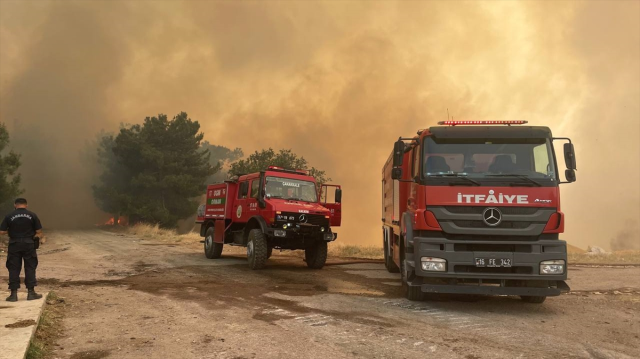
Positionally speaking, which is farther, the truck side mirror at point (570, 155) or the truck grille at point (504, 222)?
the truck side mirror at point (570, 155)

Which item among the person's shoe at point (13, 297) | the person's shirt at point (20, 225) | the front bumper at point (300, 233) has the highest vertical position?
the front bumper at point (300, 233)

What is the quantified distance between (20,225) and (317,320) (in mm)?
5219

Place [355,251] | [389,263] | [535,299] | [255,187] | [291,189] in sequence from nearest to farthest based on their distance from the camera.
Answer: [535,299]
[389,263]
[255,187]
[291,189]
[355,251]

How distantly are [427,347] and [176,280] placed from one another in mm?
7346

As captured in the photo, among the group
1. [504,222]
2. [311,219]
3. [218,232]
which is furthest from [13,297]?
[218,232]

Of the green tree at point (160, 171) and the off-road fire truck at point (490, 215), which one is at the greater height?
the green tree at point (160, 171)

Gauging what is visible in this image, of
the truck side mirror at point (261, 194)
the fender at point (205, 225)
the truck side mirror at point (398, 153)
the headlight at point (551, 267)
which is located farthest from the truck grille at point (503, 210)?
the fender at point (205, 225)

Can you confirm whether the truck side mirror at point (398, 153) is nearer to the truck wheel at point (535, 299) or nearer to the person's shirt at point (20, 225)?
the truck wheel at point (535, 299)

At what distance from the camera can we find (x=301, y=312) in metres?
7.68

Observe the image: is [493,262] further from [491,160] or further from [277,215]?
[277,215]

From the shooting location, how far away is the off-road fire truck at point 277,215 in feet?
42.5

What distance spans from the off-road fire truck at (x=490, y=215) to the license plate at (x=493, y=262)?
0.6 inches

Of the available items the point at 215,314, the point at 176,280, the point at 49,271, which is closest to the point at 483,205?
the point at 215,314

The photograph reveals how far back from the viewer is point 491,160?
8.03 meters
